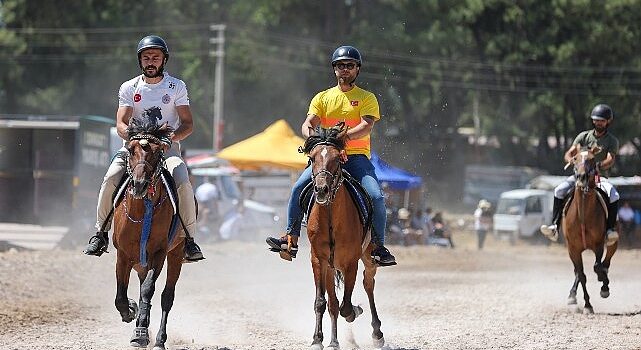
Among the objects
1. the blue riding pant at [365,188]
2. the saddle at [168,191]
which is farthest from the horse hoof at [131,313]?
the blue riding pant at [365,188]

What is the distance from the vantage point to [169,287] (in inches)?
486

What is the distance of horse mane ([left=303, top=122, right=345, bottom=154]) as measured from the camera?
11.9m

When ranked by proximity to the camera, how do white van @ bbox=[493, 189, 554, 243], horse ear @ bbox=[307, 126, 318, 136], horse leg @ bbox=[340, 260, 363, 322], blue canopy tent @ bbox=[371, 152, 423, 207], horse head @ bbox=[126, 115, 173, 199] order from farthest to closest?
white van @ bbox=[493, 189, 554, 243] < blue canopy tent @ bbox=[371, 152, 423, 207] < horse leg @ bbox=[340, 260, 363, 322] < horse ear @ bbox=[307, 126, 318, 136] < horse head @ bbox=[126, 115, 173, 199]

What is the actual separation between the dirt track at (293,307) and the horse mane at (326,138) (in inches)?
91.1

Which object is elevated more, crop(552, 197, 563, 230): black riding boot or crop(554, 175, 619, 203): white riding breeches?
crop(554, 175, 619, 203): white riding breeches

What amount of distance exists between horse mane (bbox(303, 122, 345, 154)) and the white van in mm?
35526

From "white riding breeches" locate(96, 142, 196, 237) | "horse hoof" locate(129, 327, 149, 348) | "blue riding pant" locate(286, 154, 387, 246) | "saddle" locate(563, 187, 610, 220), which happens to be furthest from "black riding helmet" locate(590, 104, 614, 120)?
"horse hoof" locate(129, 327, 149, 348)

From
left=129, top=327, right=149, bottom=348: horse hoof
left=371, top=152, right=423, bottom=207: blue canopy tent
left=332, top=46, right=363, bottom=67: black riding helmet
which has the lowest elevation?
left=371, top=152, right=423, bottom=207: blue canopy tent

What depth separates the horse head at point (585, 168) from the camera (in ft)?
57.1

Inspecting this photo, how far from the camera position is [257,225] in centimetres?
3719

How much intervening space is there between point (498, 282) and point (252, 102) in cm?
4530

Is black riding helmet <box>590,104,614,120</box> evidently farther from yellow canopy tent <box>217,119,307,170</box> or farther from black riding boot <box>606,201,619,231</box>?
yellow canopy tent <box>217,119,307,170</box>

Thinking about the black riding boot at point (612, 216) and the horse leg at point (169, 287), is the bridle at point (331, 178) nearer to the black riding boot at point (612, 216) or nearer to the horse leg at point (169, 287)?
the horse leg at point (169, 287)

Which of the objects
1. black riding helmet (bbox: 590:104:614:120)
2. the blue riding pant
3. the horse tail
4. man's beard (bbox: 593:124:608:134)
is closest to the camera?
the blue riding pant
